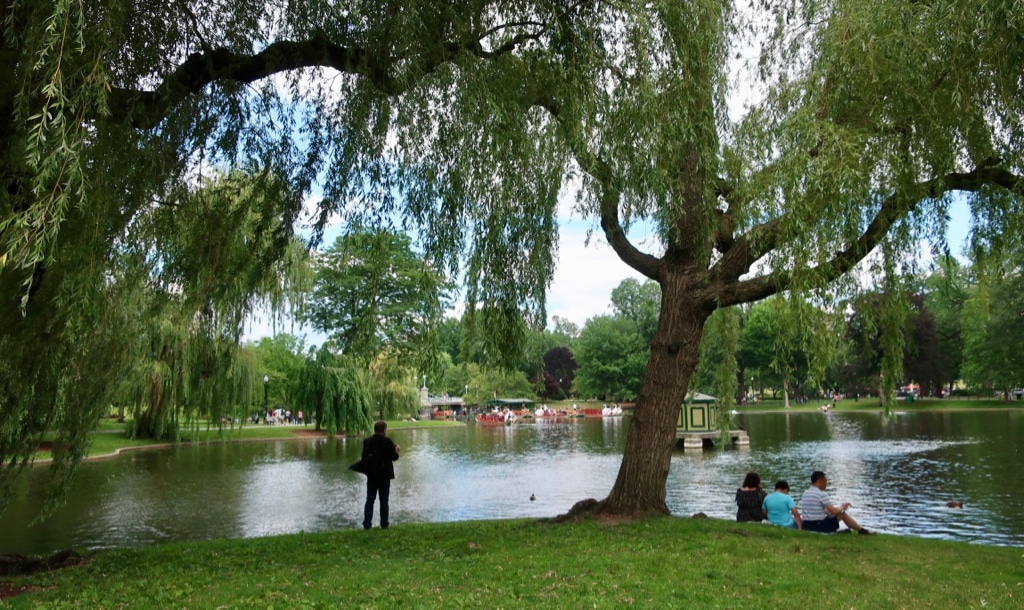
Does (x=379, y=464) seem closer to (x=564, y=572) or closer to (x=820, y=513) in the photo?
(x=564, y=572)

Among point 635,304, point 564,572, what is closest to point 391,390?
point 564,572

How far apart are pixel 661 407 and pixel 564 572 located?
3.52 meters

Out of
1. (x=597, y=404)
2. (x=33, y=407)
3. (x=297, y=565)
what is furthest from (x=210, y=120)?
(x=597, y=404)

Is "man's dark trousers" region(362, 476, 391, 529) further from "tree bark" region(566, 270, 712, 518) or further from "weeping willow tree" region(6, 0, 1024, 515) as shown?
"weeping willow tree" region(6, 0, 1024, 515)

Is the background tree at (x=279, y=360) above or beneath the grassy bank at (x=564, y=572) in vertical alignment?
above

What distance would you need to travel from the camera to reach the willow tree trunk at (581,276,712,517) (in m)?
9.25

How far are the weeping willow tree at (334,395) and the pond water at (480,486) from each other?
2852 mm

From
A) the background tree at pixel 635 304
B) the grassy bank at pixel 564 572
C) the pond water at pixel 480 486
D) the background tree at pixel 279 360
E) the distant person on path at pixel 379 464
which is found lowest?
the pond water at pixel 480 486

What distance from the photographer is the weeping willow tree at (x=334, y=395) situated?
3209 centimetres

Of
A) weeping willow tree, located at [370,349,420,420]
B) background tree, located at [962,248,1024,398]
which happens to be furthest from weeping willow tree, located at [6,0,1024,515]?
background tree, located at [962,248,1024,398]

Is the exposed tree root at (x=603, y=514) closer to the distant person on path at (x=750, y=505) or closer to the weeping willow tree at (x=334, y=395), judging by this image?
the distant person on path at (x=750, y=505)

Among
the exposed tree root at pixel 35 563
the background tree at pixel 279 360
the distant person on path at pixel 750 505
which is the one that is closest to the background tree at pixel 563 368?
the background tree at pixel 279 360

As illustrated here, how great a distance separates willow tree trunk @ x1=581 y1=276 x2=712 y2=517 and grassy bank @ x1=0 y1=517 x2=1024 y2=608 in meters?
0.59

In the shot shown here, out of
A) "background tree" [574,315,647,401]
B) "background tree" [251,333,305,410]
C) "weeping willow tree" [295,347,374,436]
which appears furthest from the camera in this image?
"background tree" [574,315,647,401]
